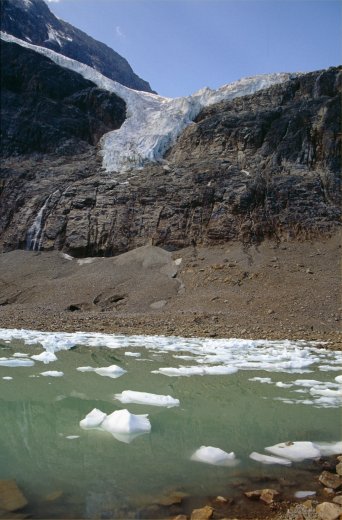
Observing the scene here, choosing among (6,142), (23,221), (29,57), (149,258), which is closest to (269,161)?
(149,258)

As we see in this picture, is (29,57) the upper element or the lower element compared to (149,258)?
upper

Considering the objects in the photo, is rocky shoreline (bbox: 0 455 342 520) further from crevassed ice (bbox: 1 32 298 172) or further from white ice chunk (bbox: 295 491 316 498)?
crevassed ice (bbox: 1 32 298 172)

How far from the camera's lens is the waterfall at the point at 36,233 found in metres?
35.9

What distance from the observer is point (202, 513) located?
3.06 meters

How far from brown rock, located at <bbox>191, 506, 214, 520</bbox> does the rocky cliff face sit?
96.9 feet

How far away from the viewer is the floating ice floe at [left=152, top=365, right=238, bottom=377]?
27.2 feet

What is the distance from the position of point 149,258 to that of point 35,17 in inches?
3252

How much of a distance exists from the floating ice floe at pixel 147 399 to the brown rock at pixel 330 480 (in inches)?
100

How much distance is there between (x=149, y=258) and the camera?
103ft

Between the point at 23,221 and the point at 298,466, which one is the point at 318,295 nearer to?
the point at 298,466

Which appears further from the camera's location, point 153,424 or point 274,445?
point 153,424

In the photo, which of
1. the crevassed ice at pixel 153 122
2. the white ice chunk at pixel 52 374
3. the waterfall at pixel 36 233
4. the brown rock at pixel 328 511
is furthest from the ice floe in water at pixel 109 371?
the crevassed ice at pixel 153 122

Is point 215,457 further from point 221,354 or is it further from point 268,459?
point 221,354

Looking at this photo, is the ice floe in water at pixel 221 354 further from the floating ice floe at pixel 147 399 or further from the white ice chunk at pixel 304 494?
the white ice chunk at pixel 304 494
